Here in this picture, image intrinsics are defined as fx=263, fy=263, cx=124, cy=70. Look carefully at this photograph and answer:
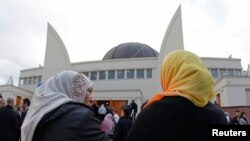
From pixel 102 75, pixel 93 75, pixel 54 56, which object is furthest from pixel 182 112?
pixel 54 56

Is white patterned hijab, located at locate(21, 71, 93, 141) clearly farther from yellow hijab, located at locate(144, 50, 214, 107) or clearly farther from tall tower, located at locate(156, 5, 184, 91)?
tall tower, located at locate(156, 5, 184, 91)

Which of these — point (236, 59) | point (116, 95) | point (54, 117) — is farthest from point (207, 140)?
point (236, 59)

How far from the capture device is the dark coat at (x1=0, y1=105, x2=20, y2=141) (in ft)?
17.4

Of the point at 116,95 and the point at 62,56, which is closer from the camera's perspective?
the point at 116,95

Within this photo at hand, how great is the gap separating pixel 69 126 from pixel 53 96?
34cm

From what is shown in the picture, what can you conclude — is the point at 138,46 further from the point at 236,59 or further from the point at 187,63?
the point at 187,63

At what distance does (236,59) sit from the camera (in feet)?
105

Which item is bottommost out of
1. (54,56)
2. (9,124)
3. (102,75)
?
(9,124)

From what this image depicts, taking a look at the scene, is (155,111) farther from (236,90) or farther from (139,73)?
(139,73)

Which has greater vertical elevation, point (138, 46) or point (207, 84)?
point (138, 46)

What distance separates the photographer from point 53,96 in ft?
6.79

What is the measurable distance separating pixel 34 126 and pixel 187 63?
120 cm

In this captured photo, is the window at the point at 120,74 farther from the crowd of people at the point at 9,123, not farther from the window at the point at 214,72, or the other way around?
the crowd of people at the point at 9,123

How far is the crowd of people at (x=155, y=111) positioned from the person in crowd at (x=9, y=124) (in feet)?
12.0
